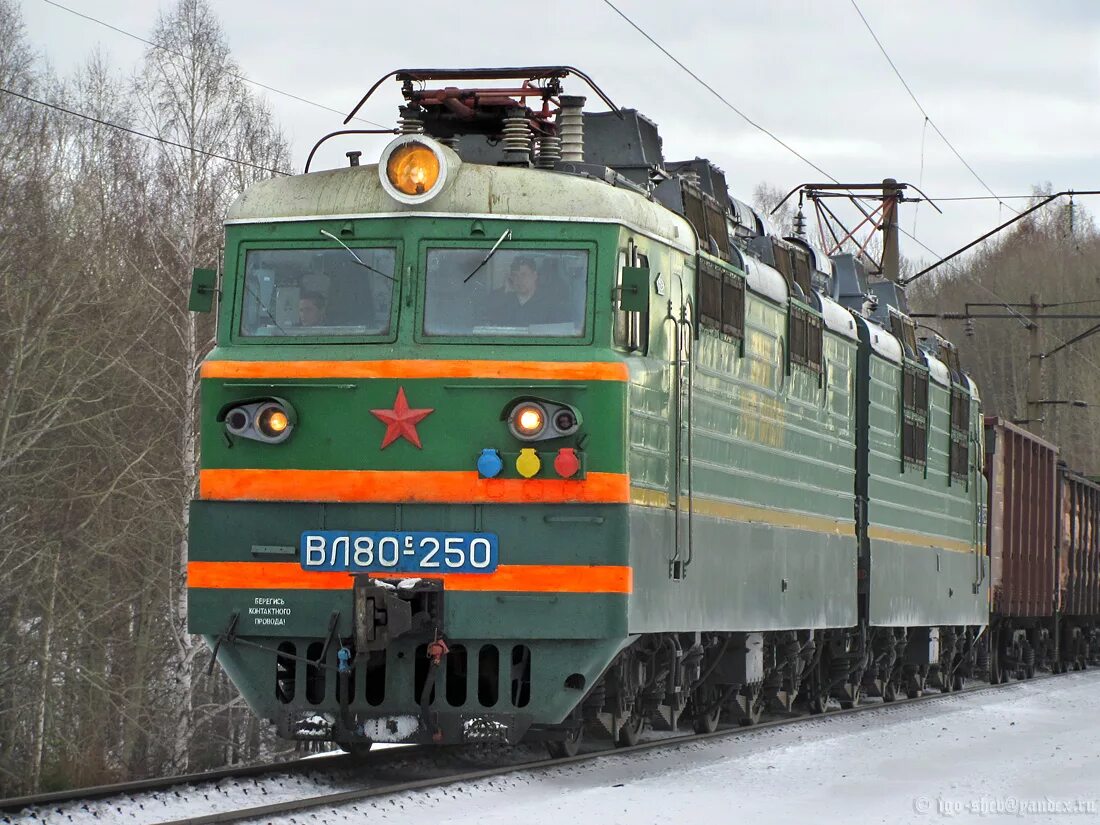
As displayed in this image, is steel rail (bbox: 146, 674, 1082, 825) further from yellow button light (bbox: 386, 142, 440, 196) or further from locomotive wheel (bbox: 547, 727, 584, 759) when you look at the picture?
yellow button light (bbox: 386, 142, 440, 196)

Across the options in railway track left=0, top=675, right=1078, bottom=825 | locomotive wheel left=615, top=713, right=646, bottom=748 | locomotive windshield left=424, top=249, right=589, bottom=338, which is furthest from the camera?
locomotive wheel left=615, top=713, right=646, bottom=748

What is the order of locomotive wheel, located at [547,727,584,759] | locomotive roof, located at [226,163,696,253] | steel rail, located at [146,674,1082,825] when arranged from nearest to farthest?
1. steel rail, located at [146,674,1082,825]
2. locomotive roof, located at [226,163,696,253]
3. locomotive wheel, located at [547,727,584,759]

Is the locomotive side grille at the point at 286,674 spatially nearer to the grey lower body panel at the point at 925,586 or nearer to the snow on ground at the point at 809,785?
the snow on ground at the point at 809,785

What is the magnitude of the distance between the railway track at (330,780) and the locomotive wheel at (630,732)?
3.2 inches

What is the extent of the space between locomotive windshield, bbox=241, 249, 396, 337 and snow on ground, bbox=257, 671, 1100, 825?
Result: 8.75 feet

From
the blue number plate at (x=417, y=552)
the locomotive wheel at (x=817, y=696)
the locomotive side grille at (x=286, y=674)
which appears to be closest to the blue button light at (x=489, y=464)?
the blue number plate at (x=417, y=552)

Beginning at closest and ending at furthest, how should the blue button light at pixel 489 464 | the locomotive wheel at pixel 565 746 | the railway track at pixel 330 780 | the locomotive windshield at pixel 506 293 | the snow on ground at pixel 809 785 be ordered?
the railway track at pixel 330 780, the snow on ground at pixel 809 785, the blue button light at pixel 489 464, the locomotive windshield at pixel 506 293, the locomotive wheel at pixel 565 746

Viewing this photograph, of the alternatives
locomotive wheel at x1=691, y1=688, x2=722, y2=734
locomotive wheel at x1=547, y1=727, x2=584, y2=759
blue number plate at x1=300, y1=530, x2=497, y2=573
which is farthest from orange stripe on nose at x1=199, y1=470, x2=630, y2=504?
locomotive wheel at x1=691, y1=688, x2=722, y2=734

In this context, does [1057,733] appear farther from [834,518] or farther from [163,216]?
[163,216]

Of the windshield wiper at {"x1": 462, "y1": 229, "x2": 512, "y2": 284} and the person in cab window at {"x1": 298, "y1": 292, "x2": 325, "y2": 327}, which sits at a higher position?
the windshield wiper at {"x1": 462, "y1": 229, "x2": 512, "y2": 284}

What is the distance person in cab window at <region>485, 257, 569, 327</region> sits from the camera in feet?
33.7

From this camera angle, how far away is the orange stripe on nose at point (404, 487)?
32.8 ft

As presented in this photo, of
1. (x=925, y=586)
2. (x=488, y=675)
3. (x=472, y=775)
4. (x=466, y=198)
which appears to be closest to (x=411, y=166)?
(x=466, y=198)

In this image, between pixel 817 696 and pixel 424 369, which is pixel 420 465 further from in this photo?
pixel 817 696
